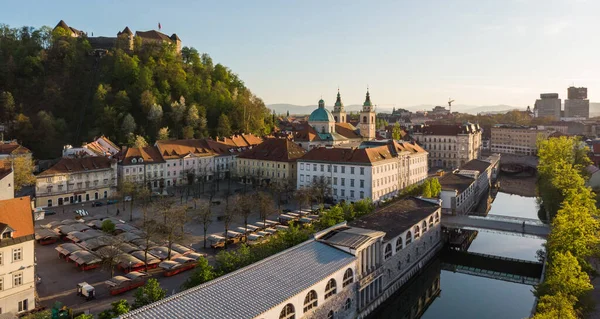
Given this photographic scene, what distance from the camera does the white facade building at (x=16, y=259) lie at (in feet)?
82.0

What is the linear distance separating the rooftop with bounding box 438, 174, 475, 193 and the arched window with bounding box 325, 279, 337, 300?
29.3m

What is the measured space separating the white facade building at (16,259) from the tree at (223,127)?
65.9 meters

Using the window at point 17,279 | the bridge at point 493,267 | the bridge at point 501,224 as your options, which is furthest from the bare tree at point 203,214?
the bridge at point 501,224

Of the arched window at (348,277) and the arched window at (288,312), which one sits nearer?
the arched window at (288,312)

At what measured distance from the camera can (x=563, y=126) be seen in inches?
5861

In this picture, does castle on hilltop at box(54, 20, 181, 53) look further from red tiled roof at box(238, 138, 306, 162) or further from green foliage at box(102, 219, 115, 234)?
green foliage at box(102, 219, 115, 234)

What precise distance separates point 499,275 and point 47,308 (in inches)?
1350

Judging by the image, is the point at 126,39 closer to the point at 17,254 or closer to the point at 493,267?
the point at 17,254

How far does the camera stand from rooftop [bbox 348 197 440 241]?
34375 mm

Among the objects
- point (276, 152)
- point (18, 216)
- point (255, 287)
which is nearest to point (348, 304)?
point (255, 287)

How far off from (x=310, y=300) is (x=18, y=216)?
18.1m

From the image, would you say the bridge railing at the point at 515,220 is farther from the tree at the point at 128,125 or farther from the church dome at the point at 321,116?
the tree at the point at 128,125

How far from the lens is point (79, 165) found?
195 ft

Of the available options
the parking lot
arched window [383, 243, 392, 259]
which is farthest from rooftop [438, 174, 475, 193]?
the parking lot
